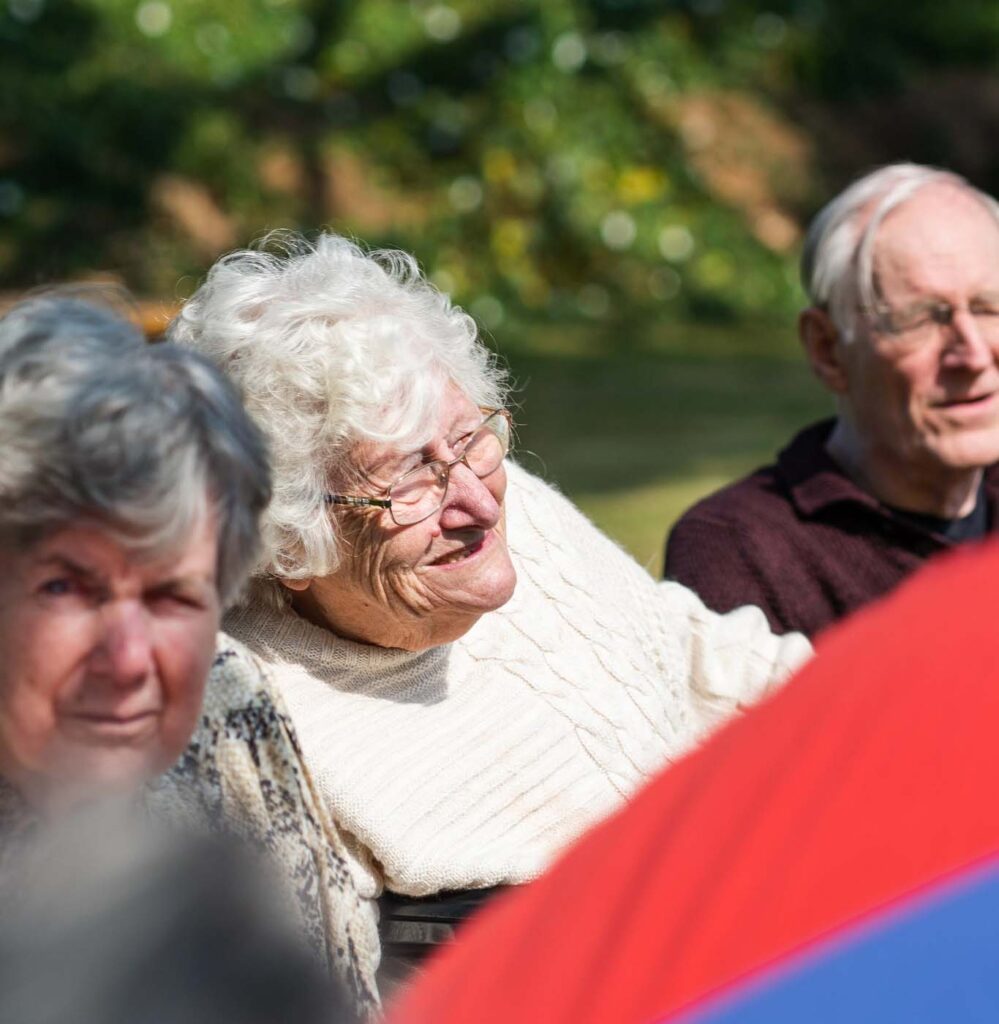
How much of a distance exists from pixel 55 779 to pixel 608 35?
8.62 m

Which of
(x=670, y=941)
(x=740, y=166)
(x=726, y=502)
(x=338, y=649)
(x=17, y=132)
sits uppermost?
(x=740, y=166)

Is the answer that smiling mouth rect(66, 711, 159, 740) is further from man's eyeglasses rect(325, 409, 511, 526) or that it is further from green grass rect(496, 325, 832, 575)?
green grass rect(496, 325, 832, 575)

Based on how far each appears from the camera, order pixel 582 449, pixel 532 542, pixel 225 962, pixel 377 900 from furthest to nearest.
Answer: pixel 582 449, pixel 532 542, pixel 377 900, pixel 225 962

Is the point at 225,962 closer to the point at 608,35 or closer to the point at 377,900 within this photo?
the point at 377,900

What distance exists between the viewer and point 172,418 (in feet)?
5.82

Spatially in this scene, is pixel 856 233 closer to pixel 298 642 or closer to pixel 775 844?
pixel 298 642

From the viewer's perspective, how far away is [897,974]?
1.04 meters

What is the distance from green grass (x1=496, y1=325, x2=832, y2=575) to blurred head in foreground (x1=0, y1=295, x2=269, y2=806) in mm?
3941

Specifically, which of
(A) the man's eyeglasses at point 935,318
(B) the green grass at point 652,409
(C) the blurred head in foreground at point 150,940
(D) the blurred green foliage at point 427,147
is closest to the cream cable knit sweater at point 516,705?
(A) the man's eyeglasses at point 935,318

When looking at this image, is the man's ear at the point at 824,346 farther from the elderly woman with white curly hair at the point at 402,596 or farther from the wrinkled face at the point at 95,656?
the wrinkled face at the point at 95,656

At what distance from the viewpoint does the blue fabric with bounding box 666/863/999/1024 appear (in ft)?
3.39

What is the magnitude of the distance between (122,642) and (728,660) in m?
1.52

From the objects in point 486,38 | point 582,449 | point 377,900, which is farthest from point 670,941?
point 486,38

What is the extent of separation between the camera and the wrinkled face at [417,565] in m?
2.52
